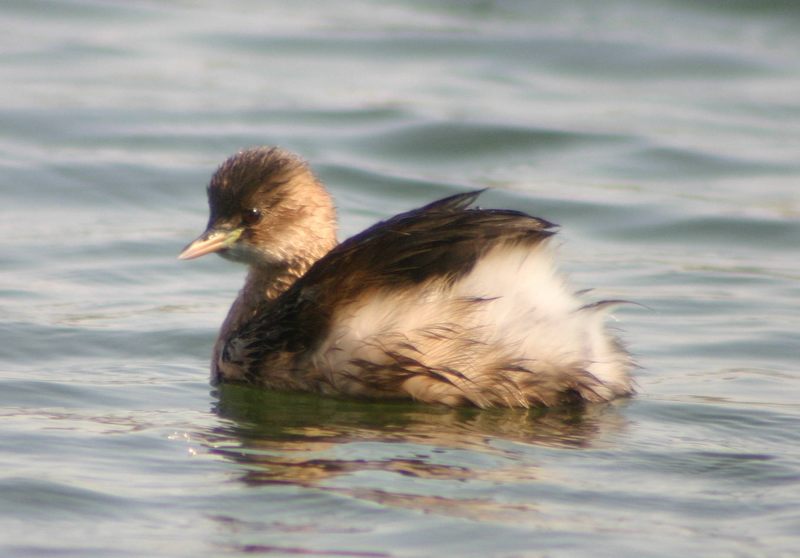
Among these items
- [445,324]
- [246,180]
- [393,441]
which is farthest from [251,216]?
[393,441]

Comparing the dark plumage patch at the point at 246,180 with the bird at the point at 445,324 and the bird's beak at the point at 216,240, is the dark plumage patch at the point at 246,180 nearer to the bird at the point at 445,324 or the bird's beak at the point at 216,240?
the bird's beak at the point at 216,240

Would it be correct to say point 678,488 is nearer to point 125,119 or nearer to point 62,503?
point 62,503

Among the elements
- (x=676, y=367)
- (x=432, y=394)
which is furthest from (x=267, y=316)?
(x=676, y=367)

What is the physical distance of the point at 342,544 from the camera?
4727 mm

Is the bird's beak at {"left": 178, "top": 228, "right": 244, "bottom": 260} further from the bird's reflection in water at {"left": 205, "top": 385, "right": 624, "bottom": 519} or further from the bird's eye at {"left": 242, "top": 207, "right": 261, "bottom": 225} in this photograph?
the bird's reflection in water at {"left": 205, "top": 385, "right": 624, "bottom": 519}

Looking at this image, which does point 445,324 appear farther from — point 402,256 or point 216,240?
point 216,240

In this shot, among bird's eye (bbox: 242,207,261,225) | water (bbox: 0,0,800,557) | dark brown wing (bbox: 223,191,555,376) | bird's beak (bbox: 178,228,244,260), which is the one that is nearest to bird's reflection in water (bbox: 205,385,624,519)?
water (bbox: 0,0,800,557)

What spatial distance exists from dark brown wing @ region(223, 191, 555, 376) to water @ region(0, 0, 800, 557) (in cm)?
35

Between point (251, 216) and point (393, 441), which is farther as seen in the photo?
point (251, 216)

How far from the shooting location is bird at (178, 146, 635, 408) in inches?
235

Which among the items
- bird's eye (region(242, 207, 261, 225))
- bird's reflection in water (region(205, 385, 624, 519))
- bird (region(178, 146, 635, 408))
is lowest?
bird's reflection in water (region(205, 385, 624, 519))

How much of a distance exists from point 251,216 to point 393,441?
1.49 metres

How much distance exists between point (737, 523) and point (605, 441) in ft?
2.93

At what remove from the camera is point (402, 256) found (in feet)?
19.6
